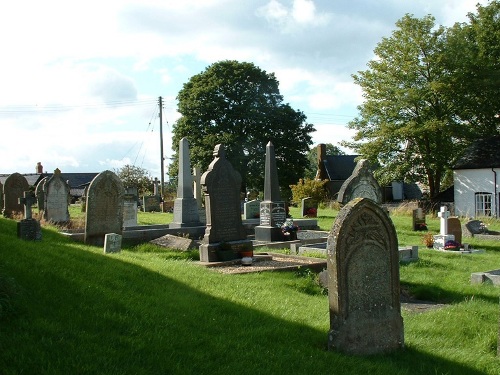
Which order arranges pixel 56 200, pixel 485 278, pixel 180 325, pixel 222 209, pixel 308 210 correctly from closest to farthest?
pixel 180 325 → pixel 485 278 → pixel 222 209 → pixel 56 200 → pixel 308 210

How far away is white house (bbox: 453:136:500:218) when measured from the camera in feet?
113

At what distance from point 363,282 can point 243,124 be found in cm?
4040

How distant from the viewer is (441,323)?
7.89 m

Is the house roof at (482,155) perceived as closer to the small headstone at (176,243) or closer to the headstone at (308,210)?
the headstone at (308,210)

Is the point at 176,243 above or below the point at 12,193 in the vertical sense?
below

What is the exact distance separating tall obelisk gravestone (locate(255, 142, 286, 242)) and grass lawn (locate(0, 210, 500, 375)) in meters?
9.15

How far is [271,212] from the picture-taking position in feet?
63.2

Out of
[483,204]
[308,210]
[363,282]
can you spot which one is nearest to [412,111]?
[483,204]

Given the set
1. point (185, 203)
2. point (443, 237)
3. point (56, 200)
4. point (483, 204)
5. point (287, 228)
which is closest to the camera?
point (443, 237)

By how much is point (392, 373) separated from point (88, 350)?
3121 mm

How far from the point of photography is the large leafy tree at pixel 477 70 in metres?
37.1

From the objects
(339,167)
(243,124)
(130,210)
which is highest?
(243,124)

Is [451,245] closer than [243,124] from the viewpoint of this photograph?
Yes

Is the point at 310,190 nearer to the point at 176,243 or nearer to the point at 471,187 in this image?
the point at 471,187
